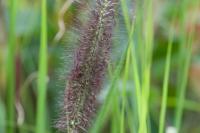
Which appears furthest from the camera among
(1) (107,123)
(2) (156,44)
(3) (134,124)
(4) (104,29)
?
(2) (156,44)

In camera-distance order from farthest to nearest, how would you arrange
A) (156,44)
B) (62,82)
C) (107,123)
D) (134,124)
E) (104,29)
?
(156,44) < (107,123) < (134,124) < (62,82) < (104,29)

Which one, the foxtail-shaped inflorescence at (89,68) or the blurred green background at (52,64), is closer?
the foxtail-shaped inflorescence at (89,68)

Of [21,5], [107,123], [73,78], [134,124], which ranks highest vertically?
[21,5]

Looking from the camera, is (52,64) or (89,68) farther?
(52,64)

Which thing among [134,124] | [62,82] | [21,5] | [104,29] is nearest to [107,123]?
[21,5]

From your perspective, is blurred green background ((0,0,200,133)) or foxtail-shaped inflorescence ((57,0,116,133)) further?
blurred green background ((0,0,200,133))

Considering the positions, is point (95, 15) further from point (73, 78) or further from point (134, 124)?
point (134, 124)

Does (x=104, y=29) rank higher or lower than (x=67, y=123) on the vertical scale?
higher

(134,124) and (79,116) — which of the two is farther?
(134,124)
